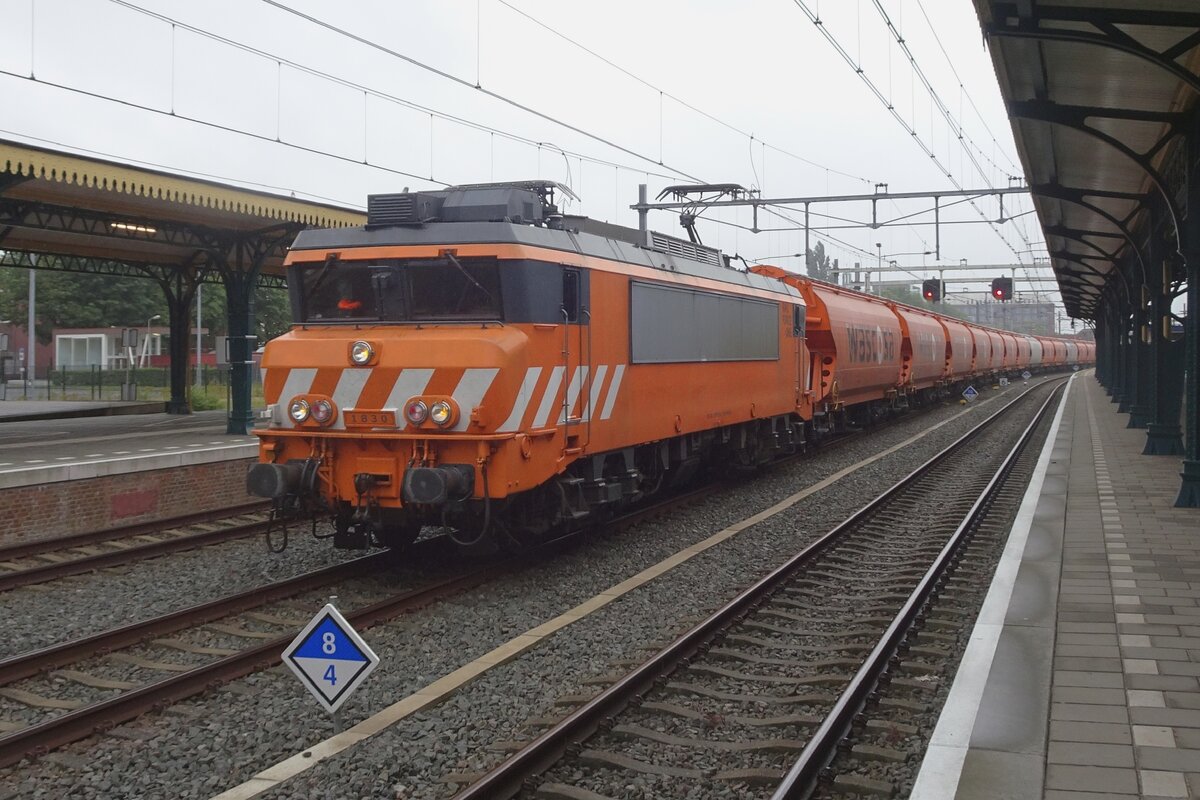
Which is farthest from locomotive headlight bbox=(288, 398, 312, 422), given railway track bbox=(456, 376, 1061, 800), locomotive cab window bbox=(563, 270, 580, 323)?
railway track bbox=(456, 376, 1061, 800)

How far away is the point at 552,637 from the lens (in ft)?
25.3

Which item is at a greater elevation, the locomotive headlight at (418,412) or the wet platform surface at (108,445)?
the locomotive headlight at (418,412)

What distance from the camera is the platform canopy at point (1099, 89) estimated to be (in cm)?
873

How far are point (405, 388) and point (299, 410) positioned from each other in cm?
102

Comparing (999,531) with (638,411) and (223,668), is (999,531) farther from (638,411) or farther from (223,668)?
(223,668)

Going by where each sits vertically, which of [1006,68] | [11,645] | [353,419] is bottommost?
[11,645]

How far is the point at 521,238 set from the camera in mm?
8984

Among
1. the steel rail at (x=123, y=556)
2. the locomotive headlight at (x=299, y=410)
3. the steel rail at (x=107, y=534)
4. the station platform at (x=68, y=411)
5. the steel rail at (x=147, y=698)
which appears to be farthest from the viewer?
the station platform at (x=68, y=411)

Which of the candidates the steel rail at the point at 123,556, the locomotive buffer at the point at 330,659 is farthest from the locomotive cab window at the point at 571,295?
the locomotive buffer at the point at 330,659

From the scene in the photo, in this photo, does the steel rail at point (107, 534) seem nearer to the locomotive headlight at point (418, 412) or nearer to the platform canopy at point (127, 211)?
the platform canopy at point (127, 211)

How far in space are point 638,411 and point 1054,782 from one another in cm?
666

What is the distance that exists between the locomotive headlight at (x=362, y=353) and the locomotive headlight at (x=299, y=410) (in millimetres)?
607

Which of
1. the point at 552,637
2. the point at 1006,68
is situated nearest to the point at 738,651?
the point at 552,637

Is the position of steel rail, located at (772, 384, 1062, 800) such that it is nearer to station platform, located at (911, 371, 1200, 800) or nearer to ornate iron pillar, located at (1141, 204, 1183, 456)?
station platform, located at (911, 371, 1200, 800)
